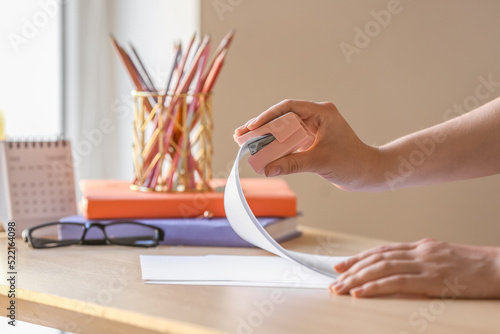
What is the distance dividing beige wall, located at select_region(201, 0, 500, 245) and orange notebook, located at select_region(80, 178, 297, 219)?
606mm

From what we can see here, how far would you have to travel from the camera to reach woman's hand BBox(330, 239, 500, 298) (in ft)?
2.63

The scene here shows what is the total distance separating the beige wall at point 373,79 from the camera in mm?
1662

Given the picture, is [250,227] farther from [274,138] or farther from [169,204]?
[169,204]

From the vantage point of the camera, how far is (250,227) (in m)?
0.89

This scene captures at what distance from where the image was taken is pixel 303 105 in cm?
94

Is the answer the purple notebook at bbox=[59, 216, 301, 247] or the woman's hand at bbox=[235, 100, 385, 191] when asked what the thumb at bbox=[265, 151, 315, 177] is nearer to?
the woman's hand at bbox=[235, 100, 385, 191]

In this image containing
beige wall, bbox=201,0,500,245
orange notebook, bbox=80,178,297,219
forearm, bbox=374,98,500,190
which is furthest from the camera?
beige wall, bbox=201,0,500,245

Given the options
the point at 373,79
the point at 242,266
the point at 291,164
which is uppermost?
the point at 373,79

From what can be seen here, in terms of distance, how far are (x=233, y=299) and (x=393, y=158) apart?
16.0 inches

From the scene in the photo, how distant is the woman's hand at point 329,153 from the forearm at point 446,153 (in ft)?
0.06

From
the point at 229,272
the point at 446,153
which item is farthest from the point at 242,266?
the point at 446,153

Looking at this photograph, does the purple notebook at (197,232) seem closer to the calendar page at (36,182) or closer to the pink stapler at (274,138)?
the calendar page at (36,182)

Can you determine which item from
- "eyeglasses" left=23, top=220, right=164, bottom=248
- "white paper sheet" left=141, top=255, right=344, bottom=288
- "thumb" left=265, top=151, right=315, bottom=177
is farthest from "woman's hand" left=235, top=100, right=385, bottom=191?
"eyeglasses" left=23, top=220, right=164, bottom=248

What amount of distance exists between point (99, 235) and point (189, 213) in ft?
0.52
